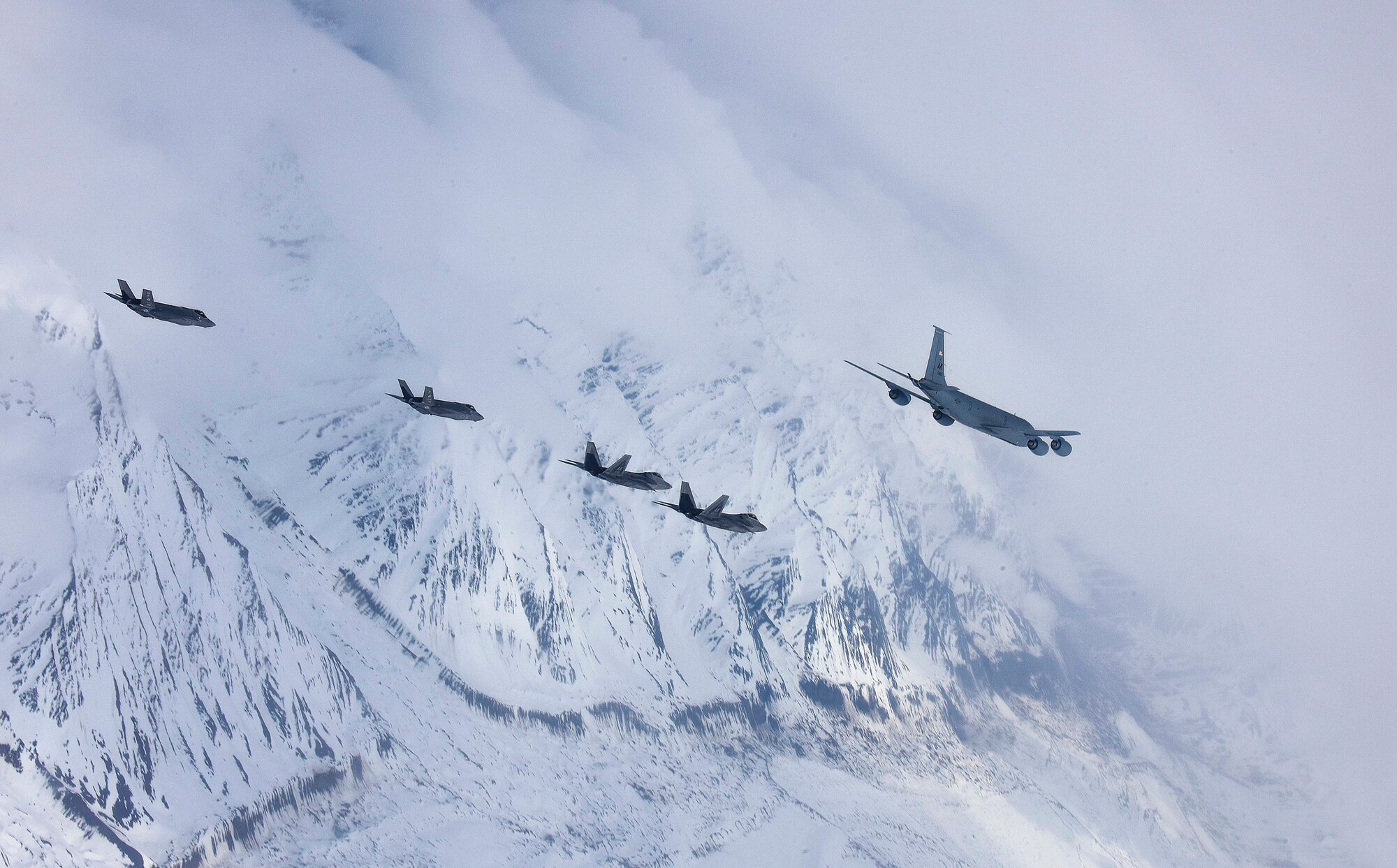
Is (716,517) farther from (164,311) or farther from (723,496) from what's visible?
(164,311)

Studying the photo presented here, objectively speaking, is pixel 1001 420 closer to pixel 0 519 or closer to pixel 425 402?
pixel 425 402

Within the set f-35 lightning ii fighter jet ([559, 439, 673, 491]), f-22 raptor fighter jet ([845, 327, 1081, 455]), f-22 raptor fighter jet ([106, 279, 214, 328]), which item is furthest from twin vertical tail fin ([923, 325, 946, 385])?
f-22 raptor fighter jet ([106, 279, 214, 328])

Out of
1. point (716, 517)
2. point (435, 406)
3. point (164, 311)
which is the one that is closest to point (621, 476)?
point (716, 517)

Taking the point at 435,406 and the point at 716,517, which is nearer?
the point at 716,517

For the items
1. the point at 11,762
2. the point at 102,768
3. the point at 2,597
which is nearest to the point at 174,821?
the point at 102,768

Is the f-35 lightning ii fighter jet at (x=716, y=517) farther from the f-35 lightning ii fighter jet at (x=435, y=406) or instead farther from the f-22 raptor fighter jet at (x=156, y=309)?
the f-22 raptor fighter jet at (x=156, y=309)

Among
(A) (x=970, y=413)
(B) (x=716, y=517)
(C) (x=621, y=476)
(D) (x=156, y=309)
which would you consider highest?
(A) (x=970, y=413)
